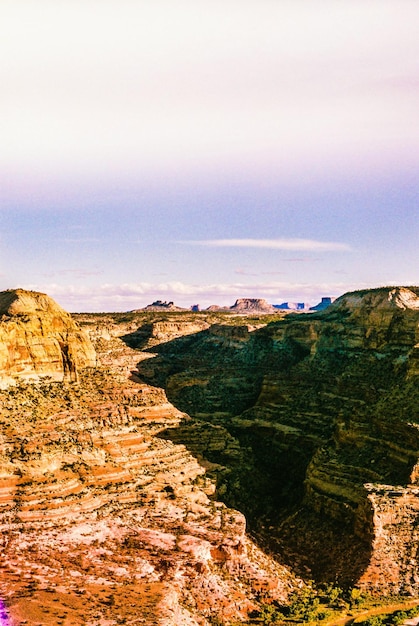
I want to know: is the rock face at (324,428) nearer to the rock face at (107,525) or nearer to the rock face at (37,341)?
the rock face at (107,525)

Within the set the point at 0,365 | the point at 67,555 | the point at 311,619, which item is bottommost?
the point at 311,619

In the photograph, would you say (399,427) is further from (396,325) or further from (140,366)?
(140,366)

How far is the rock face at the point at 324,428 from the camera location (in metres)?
45.4

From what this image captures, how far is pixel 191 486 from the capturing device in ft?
159

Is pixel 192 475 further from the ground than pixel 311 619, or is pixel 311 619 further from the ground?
pixel 192 475

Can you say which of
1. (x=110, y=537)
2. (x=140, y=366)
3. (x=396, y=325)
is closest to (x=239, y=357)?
(x=140, y=366)

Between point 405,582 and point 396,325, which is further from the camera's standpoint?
point 396,325

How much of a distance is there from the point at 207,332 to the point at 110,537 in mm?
73126

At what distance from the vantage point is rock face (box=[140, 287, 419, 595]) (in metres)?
45.4

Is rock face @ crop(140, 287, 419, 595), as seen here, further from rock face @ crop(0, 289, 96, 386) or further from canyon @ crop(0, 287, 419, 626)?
rock face @ crop(0, 289, 96, 386)

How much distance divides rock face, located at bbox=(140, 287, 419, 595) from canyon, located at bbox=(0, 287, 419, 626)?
→ 0.17 m

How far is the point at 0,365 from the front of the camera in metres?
47.8

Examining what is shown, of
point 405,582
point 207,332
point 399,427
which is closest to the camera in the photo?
point 405,582

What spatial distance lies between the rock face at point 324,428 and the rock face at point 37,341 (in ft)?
35.7
